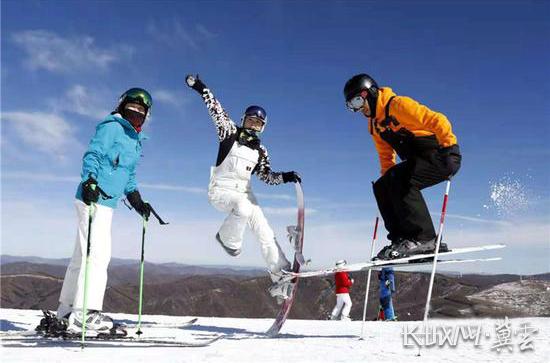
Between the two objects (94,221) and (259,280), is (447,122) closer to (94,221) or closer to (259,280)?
(94,221)

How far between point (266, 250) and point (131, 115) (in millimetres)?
2693

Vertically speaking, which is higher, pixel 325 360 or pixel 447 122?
pixel 447 122

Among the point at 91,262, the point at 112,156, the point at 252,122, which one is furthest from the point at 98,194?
the point at 252,122

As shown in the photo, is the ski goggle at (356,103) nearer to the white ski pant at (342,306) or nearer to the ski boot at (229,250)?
the ski boot at (229,250)

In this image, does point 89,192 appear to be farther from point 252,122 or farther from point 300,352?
point 252,122

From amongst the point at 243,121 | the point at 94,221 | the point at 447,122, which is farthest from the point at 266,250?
the point at 447,122

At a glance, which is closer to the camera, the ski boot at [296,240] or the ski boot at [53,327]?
the ski boot at [53,327]

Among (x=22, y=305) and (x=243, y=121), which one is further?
(x=22, y=305)

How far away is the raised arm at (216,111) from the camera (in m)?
6.75

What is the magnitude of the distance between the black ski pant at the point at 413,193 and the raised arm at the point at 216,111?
2.56 meters

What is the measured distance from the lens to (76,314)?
4.82 metres

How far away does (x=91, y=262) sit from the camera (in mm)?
4867

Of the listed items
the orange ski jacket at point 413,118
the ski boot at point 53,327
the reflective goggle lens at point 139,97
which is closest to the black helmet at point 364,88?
the orange ski jacket at point 413,118

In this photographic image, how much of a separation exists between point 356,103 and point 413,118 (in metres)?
0.88
